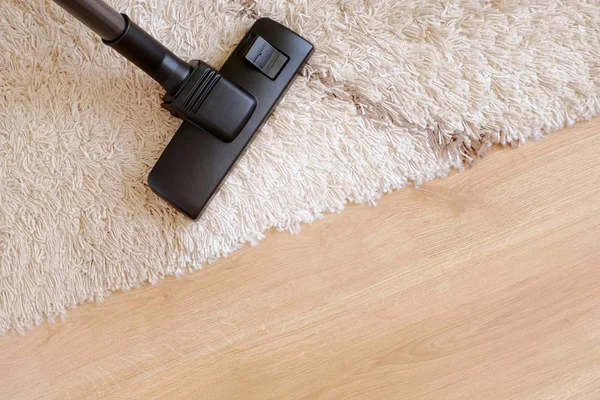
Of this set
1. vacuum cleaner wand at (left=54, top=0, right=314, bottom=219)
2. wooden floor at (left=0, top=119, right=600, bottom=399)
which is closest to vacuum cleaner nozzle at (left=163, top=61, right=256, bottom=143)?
vacuum cleaner wand at (left=54, top=0, right=314, bottom=219)

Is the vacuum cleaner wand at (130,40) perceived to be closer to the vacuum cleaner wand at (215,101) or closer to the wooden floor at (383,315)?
the vacuum cleaner wand at (215,101)

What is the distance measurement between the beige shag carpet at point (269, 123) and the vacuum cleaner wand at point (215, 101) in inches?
1.9

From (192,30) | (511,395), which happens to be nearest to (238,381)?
(511,395)

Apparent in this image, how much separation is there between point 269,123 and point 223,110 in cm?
10

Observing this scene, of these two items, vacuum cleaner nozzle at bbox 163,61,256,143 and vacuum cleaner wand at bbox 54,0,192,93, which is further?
vacuum cleaner nozzle at bbox 163,61,256,143

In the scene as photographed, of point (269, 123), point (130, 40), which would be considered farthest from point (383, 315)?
point (130, 40)

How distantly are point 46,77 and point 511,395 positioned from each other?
93 cm

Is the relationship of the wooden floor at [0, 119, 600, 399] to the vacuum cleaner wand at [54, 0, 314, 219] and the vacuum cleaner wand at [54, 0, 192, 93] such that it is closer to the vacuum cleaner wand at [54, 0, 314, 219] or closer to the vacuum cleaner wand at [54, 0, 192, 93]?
the vacuum cleaner wand at [54, 0, 314, 219]

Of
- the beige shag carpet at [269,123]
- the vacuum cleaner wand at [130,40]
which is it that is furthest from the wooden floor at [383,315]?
the vacuum cleaner wand at [130,40]

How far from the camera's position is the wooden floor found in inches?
32.2

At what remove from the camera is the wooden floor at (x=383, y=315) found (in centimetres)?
82

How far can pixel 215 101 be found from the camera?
0.75m

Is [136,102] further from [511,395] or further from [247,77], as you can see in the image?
[511,395]

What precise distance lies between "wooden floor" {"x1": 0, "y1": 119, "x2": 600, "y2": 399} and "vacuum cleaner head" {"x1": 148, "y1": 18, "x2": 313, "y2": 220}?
0.15m
